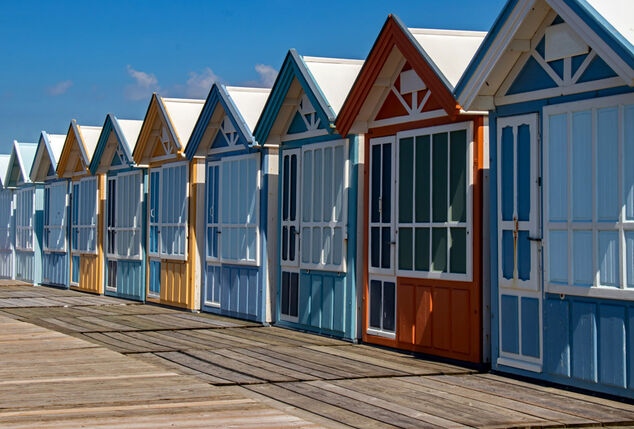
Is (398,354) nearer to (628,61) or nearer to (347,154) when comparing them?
(347,154)

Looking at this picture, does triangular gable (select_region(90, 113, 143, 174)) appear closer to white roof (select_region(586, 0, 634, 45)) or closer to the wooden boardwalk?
the wooden boardwalk

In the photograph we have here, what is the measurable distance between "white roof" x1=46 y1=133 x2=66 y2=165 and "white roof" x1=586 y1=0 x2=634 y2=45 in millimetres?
18032

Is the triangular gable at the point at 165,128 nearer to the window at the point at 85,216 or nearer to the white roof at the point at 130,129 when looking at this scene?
the white roof at the point at 130,129

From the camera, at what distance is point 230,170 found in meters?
15.8

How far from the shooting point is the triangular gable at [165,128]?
57.5ft

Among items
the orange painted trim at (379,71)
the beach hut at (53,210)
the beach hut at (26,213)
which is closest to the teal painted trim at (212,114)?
the orange painted trim at (379,71)

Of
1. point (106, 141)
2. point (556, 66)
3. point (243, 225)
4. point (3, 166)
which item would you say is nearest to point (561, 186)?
point (556, 66)

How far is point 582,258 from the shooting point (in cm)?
846

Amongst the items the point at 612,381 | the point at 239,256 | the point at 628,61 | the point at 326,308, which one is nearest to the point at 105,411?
the point at 612,381

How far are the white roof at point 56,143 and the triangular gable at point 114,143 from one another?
9.46 ft

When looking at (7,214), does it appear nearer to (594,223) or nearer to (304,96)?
(304,96)

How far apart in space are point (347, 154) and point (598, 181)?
4689 millimetres

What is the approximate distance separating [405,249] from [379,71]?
2194 mm

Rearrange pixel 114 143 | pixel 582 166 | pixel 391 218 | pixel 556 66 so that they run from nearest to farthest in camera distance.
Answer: pixel 582 166 → pixel 556 66 → pixel 391 218 → pixel 114 143
